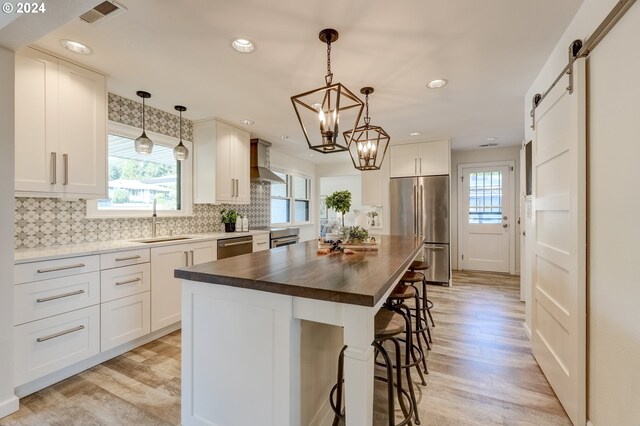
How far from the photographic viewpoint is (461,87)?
2.77 meters

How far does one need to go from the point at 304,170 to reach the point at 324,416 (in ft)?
17.3

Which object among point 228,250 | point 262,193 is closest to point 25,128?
point 228,250

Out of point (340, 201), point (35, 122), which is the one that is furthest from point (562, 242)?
point (35, 122)

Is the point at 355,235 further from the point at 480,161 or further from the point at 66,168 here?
the point at 480,161

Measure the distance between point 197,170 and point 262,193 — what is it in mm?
1484

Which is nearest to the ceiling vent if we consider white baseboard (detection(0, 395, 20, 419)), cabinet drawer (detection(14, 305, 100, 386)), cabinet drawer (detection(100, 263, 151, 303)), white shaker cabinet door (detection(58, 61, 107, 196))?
white shaker cabinet door (detection(58, 61, 107, 196))

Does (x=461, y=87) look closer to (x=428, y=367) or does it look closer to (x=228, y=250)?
(x=428, y=367)

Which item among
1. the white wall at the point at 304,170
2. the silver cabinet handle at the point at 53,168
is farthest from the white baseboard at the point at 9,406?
the white wall at the point at 304,170

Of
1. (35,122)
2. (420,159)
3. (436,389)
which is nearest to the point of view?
(436,389)

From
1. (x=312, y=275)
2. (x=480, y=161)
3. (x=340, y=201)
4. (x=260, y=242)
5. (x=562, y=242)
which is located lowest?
(x=260, y=242)

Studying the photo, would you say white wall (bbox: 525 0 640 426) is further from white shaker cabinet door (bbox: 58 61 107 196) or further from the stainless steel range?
the stainless steel range

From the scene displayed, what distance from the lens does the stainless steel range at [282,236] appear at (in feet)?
14.9

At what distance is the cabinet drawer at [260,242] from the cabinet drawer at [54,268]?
1.98m

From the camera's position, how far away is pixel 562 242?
179cm
